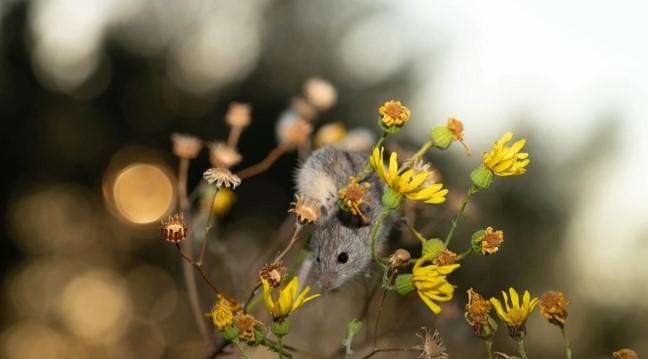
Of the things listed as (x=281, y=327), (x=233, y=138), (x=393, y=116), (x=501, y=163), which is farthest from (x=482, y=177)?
(x=233, y=138)

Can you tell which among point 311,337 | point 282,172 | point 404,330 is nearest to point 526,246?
point 282,172

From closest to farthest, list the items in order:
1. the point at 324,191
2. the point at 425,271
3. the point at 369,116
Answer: the point at 425,271, the point at 324,191, the point at 369,116

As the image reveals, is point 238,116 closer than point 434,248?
No

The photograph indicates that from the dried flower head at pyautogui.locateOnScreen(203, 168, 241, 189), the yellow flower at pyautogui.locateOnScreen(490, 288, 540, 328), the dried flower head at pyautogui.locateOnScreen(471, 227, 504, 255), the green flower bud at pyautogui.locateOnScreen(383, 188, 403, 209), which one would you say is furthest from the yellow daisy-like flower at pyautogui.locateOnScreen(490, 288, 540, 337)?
the dried flower head at pyautogui.locateOnScreen(203, 168, 241, 189)

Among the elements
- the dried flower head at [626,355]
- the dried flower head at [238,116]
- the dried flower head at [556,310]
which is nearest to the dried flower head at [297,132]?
the dried flower head at [238,116]

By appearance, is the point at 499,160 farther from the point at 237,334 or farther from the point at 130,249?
the point at 130,249

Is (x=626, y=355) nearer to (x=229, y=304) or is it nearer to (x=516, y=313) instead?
(x=516, y=313)

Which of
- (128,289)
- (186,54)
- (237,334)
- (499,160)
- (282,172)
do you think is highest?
(499,160)

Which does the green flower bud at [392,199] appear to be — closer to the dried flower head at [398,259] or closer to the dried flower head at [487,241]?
the dried flower head at [398,259]
